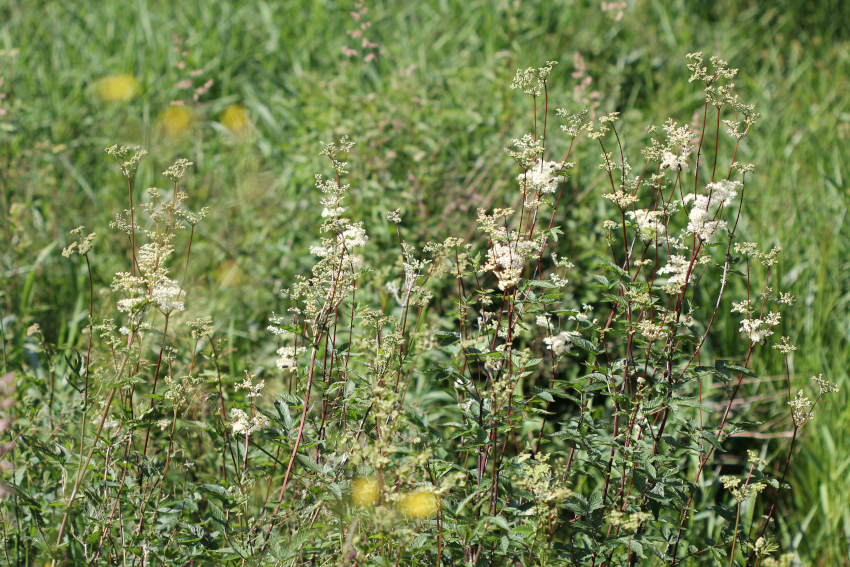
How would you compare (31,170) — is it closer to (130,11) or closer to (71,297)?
(71,297)

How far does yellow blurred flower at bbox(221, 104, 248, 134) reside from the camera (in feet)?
13.0

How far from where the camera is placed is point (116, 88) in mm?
4152

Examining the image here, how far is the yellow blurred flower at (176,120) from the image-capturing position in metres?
3.95

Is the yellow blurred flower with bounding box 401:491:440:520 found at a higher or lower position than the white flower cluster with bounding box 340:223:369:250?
lower

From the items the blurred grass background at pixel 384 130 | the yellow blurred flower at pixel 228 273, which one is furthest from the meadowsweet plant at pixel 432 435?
the yellow blurred flower at pixel 228 273

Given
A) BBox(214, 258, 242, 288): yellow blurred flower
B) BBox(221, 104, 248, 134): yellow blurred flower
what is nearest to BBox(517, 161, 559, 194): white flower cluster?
BBox(214, 258, 242, 288): yellow blurred flower

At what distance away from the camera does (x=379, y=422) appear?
1.42 metres

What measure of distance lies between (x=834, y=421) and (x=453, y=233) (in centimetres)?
163

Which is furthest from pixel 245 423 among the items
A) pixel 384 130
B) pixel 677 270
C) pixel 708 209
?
pixel 384 130

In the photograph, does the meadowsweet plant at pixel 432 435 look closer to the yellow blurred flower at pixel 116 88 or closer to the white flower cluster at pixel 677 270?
the white flower cluster at pixel 677 270

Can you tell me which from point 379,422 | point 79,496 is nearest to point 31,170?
point 79,496

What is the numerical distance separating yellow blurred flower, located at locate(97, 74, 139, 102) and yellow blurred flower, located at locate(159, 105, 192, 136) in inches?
11.7

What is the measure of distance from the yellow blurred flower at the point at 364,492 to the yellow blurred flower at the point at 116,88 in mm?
3447

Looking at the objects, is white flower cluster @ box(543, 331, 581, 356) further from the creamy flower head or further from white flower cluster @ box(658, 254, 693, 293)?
the creamy flower head
